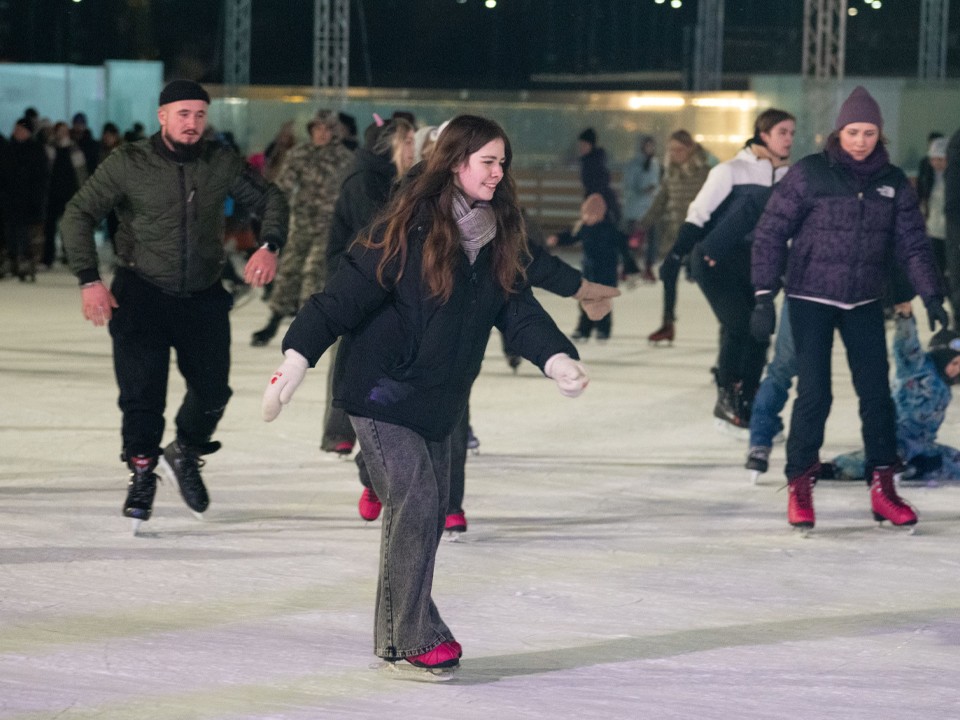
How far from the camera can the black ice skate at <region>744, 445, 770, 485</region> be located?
23.2 feet

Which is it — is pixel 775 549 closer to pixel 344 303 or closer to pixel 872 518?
pixel 872 518

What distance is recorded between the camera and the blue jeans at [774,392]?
283 inches

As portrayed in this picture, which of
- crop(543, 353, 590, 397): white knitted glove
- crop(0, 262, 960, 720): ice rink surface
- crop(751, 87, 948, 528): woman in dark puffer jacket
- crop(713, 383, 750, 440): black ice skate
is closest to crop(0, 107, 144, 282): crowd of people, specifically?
crop(0, 262, 960, 720): ice rink surface

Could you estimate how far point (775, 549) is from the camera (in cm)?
579

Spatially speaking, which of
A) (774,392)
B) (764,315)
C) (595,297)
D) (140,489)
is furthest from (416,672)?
(774,392)

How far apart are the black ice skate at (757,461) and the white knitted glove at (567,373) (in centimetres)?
307

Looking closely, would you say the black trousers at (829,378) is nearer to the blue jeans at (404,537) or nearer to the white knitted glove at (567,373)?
the white knitted glove at (567,373)

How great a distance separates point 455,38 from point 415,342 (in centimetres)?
2944

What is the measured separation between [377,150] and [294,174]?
175 inches

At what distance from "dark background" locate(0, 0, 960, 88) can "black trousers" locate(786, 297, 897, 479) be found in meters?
26.4

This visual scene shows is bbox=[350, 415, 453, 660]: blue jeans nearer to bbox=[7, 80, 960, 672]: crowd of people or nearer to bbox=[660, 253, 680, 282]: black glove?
bbox=[7, 80, 960, 672]: crowd of people

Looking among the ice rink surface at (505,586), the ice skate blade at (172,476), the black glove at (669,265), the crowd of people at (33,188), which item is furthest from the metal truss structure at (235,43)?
the ice skate blade at (172,476)

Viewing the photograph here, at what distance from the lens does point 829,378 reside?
6.10m

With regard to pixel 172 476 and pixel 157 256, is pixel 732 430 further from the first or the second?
pixel 157 256
